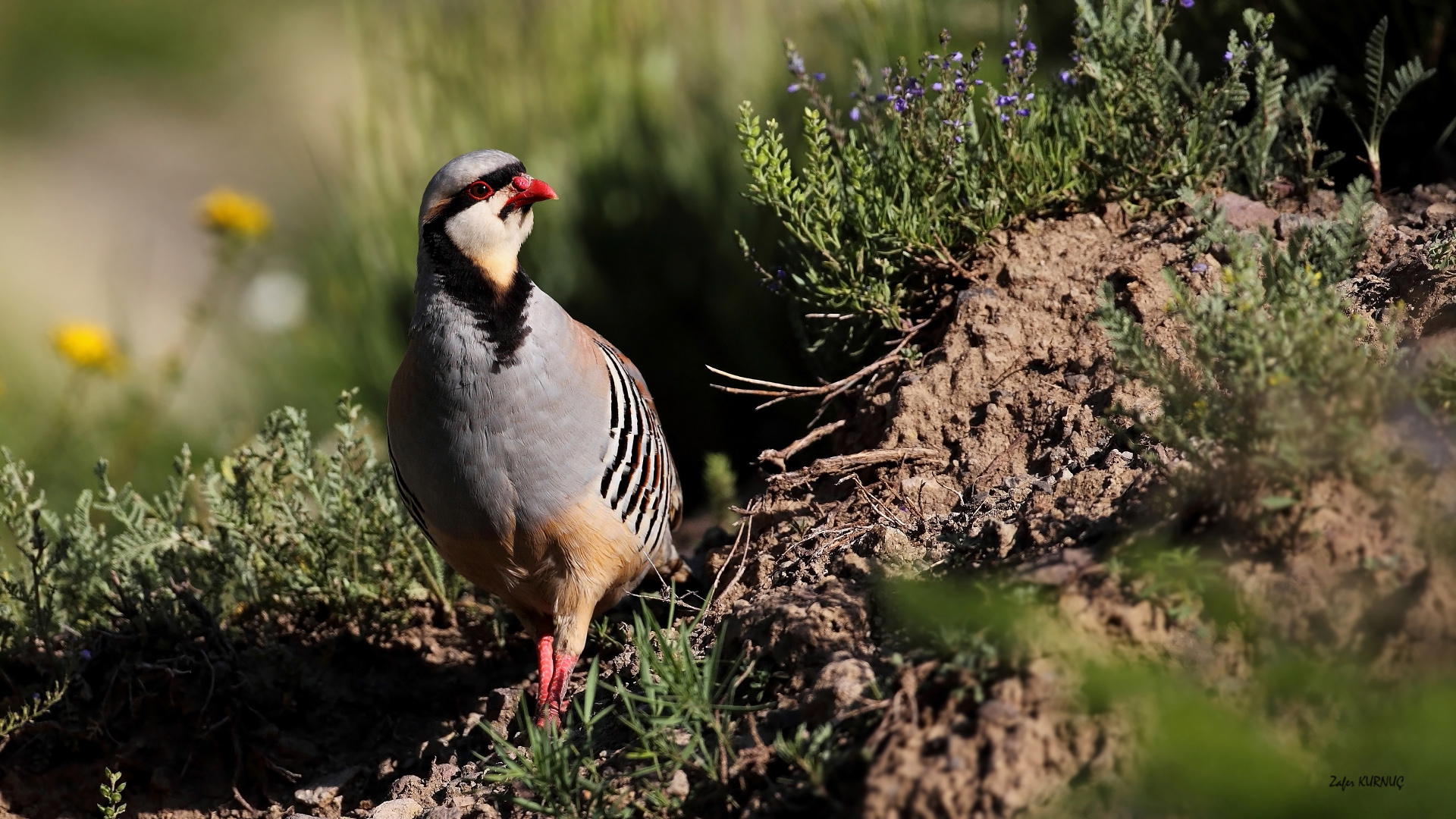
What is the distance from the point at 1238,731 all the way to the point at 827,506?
1.68 m

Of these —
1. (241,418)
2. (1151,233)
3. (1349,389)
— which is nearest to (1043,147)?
(1151,233)

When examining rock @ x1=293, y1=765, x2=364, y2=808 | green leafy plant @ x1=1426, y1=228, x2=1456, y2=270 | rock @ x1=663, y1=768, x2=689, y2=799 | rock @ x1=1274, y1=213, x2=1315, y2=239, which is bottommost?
rock @ x1=663, y1=768, x2=689, y2=799

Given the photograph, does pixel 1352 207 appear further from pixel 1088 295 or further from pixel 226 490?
pixel 226 490

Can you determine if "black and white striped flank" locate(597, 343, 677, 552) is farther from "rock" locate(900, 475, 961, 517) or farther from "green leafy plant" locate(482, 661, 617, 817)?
"green leafy plant" locate(482, 661, 617, 817)

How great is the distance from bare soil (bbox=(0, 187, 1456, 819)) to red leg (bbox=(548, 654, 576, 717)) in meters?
0.15

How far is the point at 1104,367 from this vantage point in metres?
3.20

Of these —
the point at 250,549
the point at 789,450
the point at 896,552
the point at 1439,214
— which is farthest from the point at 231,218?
the point at 1439,214

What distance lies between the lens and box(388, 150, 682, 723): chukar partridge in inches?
119

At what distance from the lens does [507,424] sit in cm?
303

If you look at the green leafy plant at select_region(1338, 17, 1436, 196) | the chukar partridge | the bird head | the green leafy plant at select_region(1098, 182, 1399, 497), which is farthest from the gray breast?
the green leafy plant at select_region(1338, 17, 1436, 196)

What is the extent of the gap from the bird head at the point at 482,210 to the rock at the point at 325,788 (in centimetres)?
136

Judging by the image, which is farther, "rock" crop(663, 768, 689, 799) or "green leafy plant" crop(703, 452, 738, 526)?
"green leafy plant" crop(703, 452, 738, 526)

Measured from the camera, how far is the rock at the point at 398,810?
2.85m

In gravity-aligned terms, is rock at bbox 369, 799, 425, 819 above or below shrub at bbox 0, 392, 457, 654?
below
